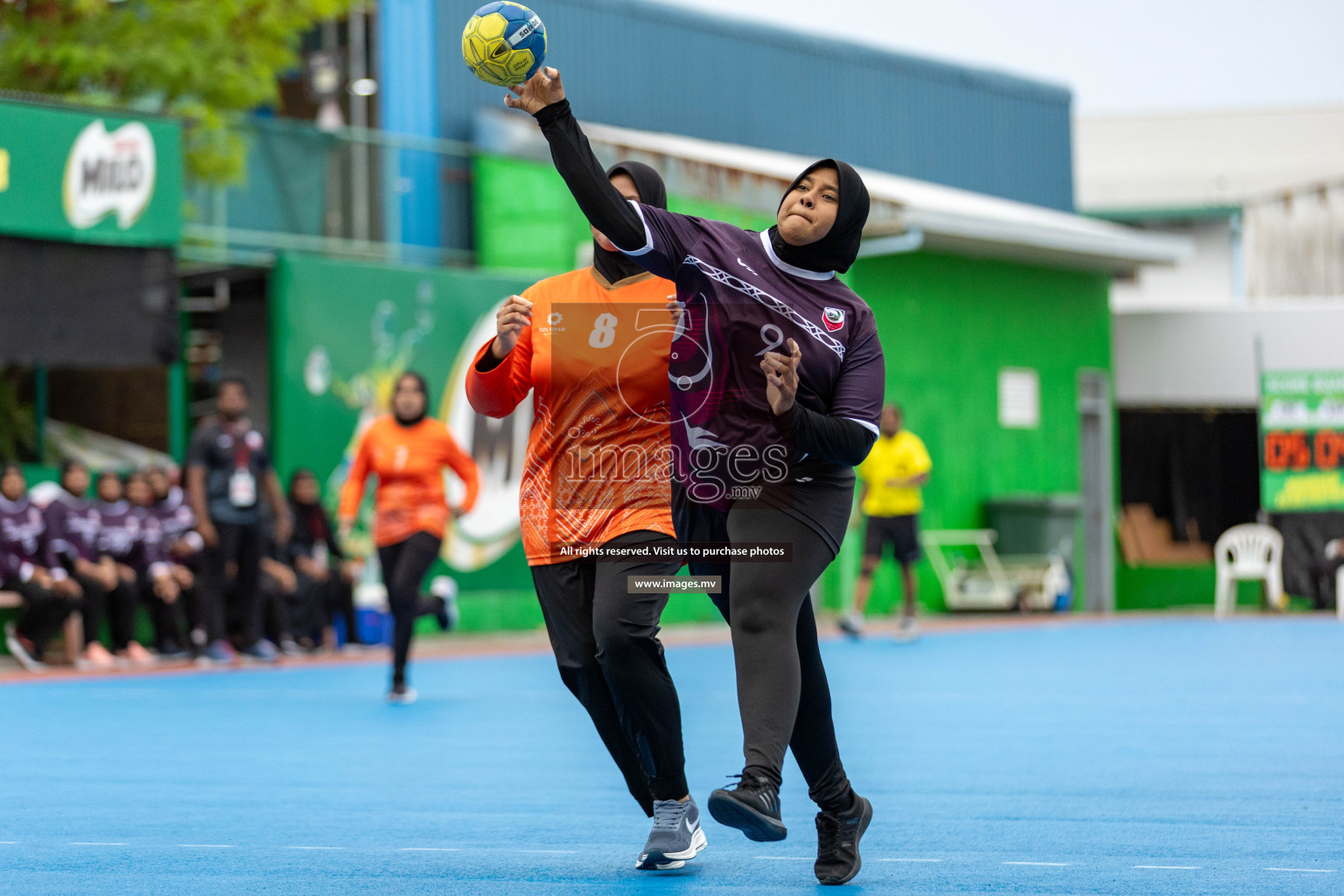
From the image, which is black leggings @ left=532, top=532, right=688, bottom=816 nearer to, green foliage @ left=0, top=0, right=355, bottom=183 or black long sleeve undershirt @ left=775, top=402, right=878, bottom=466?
black long sleeve undershirt @ left=775, top=402, right=878, bottom=466

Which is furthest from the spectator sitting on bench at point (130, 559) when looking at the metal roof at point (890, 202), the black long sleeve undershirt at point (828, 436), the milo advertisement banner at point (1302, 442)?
the milo advertisement banner at point (1302, 442)

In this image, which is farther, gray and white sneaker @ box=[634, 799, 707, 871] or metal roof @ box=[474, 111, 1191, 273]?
metal roof @ box=[474, 111, 1191, 273]

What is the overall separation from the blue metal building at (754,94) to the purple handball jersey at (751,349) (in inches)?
612

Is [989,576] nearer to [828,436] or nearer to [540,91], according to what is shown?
[828,436]

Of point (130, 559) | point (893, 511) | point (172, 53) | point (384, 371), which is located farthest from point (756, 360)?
point (172, 53)

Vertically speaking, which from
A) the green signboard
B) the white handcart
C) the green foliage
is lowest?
the white handcart

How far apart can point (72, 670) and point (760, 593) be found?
10268 mm

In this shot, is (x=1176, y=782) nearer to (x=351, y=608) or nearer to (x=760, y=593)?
(x=760, y=593)

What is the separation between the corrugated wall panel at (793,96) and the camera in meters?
21.7

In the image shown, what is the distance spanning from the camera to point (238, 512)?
44.9ft

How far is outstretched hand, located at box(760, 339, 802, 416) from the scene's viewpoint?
14.5ft

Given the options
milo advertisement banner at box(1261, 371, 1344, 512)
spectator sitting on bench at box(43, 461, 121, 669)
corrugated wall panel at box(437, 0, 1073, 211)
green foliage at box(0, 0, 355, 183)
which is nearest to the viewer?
spectator sitting on bench at box(43, 461, 121, 669)

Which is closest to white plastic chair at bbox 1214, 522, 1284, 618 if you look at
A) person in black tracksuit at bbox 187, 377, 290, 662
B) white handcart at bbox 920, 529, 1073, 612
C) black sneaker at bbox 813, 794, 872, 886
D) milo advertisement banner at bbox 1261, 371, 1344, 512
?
milo advertisement banner at bbox 1261, 371, 1344, 512

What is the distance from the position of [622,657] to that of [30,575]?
9615mm
